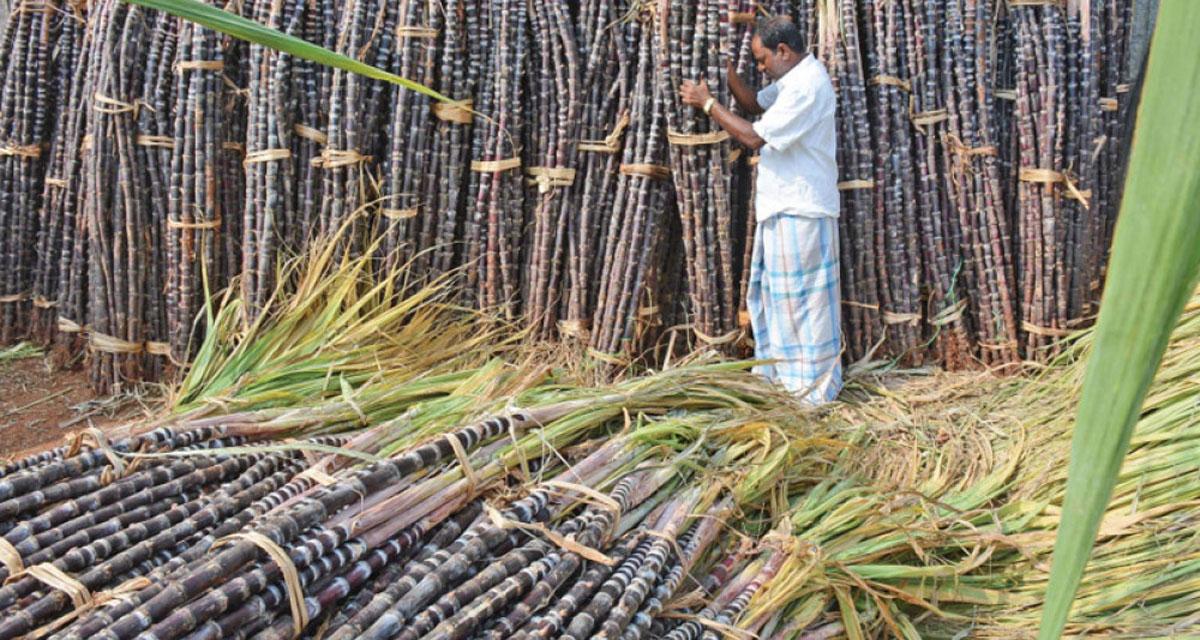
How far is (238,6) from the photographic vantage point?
4.14 metres

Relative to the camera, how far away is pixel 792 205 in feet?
13.1

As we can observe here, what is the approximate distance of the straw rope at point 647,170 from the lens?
414 centimetres

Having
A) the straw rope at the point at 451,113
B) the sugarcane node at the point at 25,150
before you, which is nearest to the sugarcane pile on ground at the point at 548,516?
the straw rope at the point at 451,113

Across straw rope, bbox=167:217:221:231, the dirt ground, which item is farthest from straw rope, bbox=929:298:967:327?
the dirt ground

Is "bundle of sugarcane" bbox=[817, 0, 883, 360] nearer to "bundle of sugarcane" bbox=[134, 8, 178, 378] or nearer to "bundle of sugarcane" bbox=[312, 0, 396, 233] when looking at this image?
"bundle of sugarcane" bbox=[312, 0, 396, 233]

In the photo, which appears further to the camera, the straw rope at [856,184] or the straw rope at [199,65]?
the straw rope at [856,184]

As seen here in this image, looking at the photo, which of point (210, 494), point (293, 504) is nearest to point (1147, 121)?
point (293, 504)

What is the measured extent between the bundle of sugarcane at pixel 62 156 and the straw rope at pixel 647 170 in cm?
269

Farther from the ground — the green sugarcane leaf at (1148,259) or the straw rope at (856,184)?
the green sugarcane leaf at (1148,259)

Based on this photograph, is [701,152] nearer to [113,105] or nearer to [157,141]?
[157,141]

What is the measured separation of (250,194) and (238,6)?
0.82 m

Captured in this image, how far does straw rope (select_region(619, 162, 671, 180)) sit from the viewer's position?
4.14 meters

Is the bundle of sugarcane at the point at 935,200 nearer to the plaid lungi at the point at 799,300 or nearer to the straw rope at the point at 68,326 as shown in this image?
the plaid lungi at the point at 799,300

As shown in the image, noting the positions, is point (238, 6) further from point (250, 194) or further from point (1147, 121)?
point (1147, 121)
